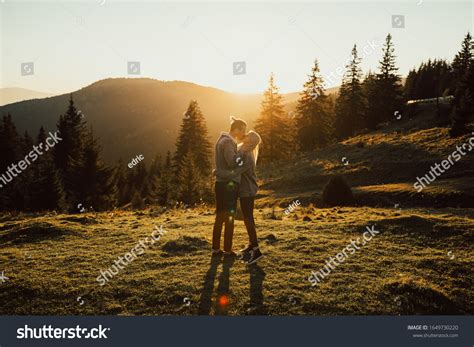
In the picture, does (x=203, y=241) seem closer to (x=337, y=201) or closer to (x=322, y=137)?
(x=337, y=201)

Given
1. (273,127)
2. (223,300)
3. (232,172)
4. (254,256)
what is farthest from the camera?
(273,127)

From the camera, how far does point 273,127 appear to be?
50875mm

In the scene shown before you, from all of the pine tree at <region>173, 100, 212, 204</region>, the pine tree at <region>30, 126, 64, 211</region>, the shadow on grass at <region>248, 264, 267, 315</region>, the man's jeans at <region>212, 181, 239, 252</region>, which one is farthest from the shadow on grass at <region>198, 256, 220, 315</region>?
the pine tree at <region>173, 100, 212, 204</region>

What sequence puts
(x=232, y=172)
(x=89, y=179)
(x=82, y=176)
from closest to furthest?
(x=232, y=172) < (x=82, y=176) < (x=89, y=179)

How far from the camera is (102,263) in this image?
8820 mm

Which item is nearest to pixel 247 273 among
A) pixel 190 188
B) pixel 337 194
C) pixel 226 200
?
pixel 226 200

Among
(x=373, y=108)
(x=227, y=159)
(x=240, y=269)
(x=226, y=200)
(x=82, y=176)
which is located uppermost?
(x=373, y=108)

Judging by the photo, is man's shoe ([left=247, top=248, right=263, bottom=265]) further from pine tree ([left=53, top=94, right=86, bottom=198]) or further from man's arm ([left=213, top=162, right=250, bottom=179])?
pine tree ([left=53, top=94, right=86, bottom=198])

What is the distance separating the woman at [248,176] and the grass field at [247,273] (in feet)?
2.26

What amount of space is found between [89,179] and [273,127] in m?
26.7

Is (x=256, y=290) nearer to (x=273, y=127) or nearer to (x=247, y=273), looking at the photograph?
(x=247, y=273)

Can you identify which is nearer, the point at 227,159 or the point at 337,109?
the point at 227,159

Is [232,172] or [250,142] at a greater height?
[250,142]

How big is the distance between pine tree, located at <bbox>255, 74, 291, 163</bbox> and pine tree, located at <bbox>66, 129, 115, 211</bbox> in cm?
2348
